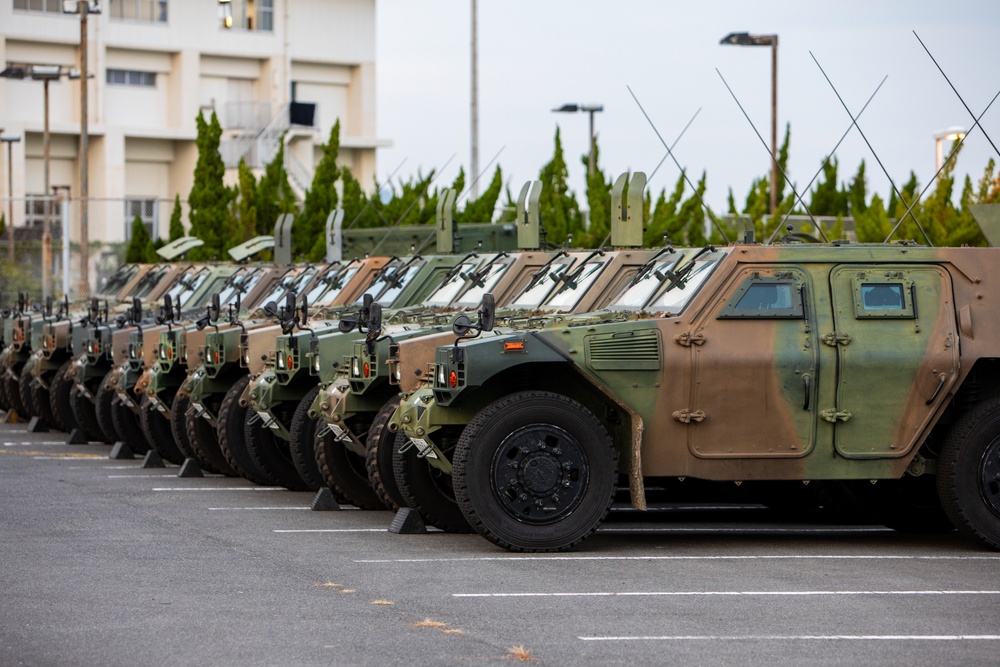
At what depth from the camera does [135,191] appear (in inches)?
2076

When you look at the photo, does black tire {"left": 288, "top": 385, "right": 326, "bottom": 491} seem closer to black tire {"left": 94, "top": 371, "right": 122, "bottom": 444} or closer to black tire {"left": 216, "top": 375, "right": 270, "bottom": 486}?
black tire {"left": 216, "top": 375, "right": 270, "bottom": 486}

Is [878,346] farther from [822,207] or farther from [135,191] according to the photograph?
[135,191]

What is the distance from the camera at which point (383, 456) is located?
12.2 m

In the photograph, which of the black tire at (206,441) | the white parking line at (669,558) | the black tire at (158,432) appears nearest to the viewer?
the white parking line at (669,558)

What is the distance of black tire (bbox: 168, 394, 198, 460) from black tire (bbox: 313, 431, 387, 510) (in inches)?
134

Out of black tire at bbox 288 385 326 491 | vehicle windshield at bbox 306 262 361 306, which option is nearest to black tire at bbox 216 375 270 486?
black tire at bbox 288 385 326 491

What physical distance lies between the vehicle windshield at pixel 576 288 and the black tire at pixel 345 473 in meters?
1.83

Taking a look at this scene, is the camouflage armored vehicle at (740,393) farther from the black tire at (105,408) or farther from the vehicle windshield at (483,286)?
the black tire at (105,408)

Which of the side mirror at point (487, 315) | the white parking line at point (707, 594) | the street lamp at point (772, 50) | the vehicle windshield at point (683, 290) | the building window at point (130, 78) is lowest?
the white parking line at point (707, 594)

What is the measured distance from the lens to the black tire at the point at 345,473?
1328 cm

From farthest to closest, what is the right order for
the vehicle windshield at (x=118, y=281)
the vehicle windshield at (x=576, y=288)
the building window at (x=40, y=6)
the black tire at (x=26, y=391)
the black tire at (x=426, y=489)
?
the building window at (x=40, y=6), the vehicle windshield at (x=118, y=281), the black tire at (x=26, y=391), the vehicle windshield at (x=576, y=288), the black tire at (x=426, y=489)

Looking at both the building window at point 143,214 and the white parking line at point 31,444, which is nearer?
the white parking line at point 31,444

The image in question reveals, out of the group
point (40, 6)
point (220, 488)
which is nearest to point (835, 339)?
point (220, 488)

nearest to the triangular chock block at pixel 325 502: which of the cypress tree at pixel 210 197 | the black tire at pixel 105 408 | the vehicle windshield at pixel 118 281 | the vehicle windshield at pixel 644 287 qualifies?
the vehicle windshield at pixel 644 287
